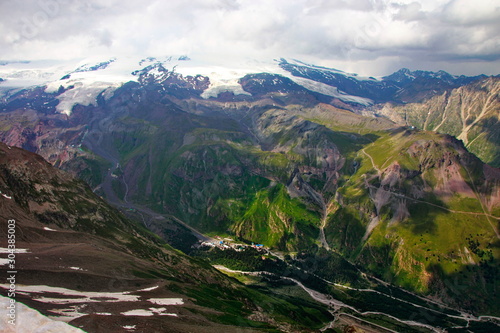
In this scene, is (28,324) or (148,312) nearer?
(28,324)

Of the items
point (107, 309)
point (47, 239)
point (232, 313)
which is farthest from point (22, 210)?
point (232, 313)

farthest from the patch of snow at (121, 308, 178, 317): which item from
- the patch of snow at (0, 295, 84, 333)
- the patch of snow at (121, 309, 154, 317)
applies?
the patch of snow at (0, 295, 84, 333)

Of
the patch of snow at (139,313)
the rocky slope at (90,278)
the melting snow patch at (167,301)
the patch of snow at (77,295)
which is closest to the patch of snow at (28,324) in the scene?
the rocky slope at (90,278)

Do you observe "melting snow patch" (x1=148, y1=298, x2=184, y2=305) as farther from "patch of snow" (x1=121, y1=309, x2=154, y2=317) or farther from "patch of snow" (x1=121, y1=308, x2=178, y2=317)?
"patch of snow" (x1=121, y1=309, x2=154, y2=317)

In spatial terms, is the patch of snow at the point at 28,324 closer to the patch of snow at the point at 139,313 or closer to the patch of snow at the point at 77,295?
the patch of snow at the point at 77,295

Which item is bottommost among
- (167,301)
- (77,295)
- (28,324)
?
(167,301)

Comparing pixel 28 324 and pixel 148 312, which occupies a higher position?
pixel 28 324

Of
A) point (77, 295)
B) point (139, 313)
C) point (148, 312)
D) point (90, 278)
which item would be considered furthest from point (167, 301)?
point (77, 295)

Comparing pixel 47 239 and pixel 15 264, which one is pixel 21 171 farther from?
pixel 15 264

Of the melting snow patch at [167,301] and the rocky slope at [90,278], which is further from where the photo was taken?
the melting snow patch at [167,301]

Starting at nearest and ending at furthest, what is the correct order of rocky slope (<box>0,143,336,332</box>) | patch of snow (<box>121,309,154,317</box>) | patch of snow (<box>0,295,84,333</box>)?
patch of snow (<box>0,295,84,333</box>), rocky slope (<box>0,143,336,332</box>), patch of snow (<box>121,309,154,317</box>)

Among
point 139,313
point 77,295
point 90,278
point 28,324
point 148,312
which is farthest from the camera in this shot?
point 90,278

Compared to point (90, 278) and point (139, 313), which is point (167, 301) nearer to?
point (139, 313)
